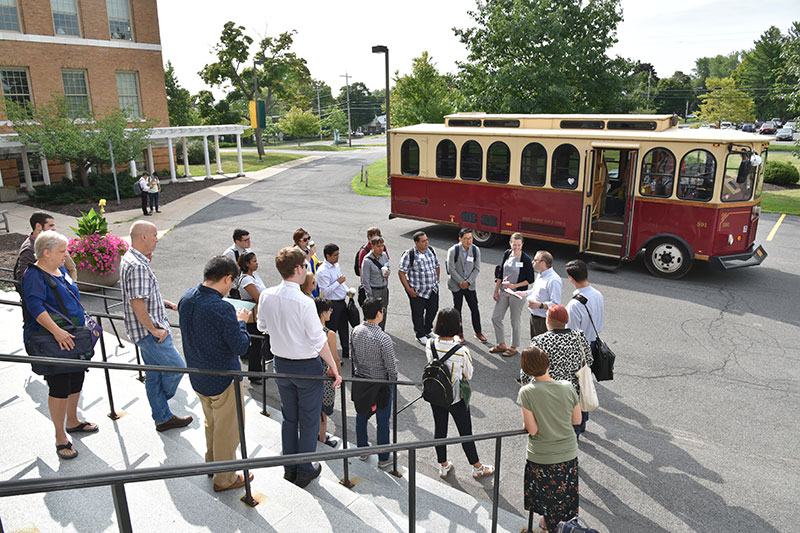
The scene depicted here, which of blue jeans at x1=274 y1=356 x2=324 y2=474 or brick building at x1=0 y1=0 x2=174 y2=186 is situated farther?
brick building at x1=0 y1=0 x2=174 y2=186

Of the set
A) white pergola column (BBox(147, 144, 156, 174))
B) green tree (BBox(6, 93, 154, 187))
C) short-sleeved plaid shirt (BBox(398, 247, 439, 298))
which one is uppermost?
green tree (BBox(6, 93, 154, 187))

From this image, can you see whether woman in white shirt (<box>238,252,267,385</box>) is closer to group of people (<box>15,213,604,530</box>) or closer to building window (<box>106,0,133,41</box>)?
group of people (<box>15,213,604,530</box>)

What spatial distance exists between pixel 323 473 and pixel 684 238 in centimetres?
980

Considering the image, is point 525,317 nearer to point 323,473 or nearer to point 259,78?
point 323,473

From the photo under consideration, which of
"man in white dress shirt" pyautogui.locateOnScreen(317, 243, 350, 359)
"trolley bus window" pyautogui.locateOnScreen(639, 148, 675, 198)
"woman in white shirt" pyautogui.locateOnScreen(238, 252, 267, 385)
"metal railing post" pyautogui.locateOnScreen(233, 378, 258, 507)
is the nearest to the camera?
"metal railing post" pyautogui.locateOnScreen(233, 378, 258, 507)

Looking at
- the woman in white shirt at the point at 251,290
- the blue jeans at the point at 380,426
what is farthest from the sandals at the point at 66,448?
the woman in white shirt at the point at 251,290

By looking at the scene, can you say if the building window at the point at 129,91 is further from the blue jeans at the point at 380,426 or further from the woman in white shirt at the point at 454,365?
the woman in white shirt at the point at 454,365

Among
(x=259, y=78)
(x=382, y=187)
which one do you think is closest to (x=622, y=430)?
(x=382, y=187)

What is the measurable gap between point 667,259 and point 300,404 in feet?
33.1

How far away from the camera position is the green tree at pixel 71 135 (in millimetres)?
23344

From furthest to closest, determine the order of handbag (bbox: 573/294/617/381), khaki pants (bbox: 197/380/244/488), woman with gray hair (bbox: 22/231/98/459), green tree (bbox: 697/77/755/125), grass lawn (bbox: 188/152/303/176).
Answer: green tree (bbox: 697/77/755/125), grass lawn (bbox: 188/152/303/176), handbag (bbox: 573/294/617/381), woman with gray hair (bbox: 22/231/98/459), khaki pants (bbox: 197/380/244/488)

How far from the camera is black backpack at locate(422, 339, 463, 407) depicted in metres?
5.04

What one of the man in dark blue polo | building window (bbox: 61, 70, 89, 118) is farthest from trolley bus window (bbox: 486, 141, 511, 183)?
building window (bbox: 61, 70, 89, 118)

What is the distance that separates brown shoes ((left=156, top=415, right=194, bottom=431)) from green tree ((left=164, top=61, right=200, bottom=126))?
1890 inches
